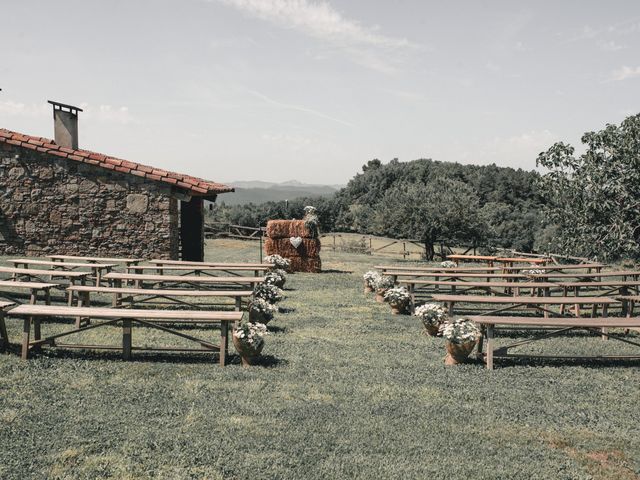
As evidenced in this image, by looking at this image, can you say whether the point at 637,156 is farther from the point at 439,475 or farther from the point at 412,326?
the point at 439,475

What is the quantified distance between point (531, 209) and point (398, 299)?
163ft

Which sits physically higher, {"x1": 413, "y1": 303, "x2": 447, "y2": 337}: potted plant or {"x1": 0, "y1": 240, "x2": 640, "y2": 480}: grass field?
{"x1": 413, "y1": 303, "x2": 447, "y2": 337}: potted plant

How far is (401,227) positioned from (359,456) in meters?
21.3

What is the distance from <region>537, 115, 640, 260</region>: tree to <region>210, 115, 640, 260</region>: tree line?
2 centimetres

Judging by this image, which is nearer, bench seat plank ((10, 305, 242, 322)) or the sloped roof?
bench seat plank ((10, 305, 242, 322))

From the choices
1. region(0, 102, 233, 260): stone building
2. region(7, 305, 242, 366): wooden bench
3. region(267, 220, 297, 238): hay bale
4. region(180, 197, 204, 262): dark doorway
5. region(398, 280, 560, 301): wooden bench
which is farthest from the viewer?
region(267, 220, 297, 238): hay bale

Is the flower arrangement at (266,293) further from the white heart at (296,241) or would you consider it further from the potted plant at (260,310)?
the white heart at (296,241)

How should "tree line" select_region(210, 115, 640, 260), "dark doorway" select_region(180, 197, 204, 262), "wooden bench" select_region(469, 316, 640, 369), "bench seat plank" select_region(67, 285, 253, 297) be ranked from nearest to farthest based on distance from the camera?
"wooden bench" select_region(469, 316, 640, 369)
"bench seat plank" select_region(67, 285, 253, 297)
"tree line" select_region(210, 115, 640, 260)
"dark doorway" select_region(180, 197, 204, 262)

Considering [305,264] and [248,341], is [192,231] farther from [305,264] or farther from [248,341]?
Answer: [248,341]

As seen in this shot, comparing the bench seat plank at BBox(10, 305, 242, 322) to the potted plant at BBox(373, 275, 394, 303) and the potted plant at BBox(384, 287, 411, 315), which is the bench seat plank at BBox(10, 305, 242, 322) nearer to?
the potted plant at BBox(384, 287, 411, 315)

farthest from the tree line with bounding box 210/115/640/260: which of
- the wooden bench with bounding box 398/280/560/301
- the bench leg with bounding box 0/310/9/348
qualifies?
the bench leg with bounding box 0/310/9/348

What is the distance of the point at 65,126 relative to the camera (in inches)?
628

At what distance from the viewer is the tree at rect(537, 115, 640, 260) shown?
11.5 m

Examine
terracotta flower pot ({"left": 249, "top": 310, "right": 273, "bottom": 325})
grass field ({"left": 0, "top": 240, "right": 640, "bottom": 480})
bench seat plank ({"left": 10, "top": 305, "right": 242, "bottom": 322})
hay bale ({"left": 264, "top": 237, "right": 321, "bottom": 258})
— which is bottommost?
grass field ({"left": 0, "top": 240, "right": 640, "bottom": 480})
